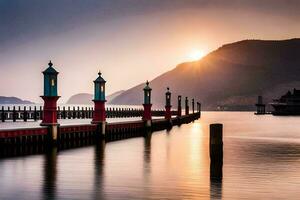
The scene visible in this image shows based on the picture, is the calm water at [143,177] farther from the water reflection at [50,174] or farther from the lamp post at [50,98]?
the lamp post at [50,98]

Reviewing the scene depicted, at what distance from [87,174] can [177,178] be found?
3.37 meters

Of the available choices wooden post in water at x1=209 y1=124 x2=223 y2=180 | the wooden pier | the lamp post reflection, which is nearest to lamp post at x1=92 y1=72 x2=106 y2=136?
the wooden pier

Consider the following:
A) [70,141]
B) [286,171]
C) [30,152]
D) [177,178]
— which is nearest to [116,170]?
[177,178]

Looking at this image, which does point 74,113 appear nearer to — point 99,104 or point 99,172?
point 99,104

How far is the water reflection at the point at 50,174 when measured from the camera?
15759mm

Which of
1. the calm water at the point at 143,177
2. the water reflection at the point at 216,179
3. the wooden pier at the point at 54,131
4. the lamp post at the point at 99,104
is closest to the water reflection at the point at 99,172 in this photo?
the calm water at the point at 143,177

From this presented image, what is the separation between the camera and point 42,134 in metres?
34.4

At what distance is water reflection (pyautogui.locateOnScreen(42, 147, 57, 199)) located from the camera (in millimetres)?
15759

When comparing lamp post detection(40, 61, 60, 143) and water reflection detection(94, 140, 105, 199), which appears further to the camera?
lamp post detection(40, 61, 60, 143)

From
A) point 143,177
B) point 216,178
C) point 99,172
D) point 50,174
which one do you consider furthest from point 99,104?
point 216,178

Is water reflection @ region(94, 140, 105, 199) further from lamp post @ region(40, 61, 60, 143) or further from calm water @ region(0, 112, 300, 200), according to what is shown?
lamp post @ region(40, 61, 60, 143)

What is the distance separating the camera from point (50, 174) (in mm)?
20203

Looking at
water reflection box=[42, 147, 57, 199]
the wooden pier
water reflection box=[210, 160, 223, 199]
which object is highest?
the wooden pier

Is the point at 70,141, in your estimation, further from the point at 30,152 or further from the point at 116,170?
the point at 116,170
